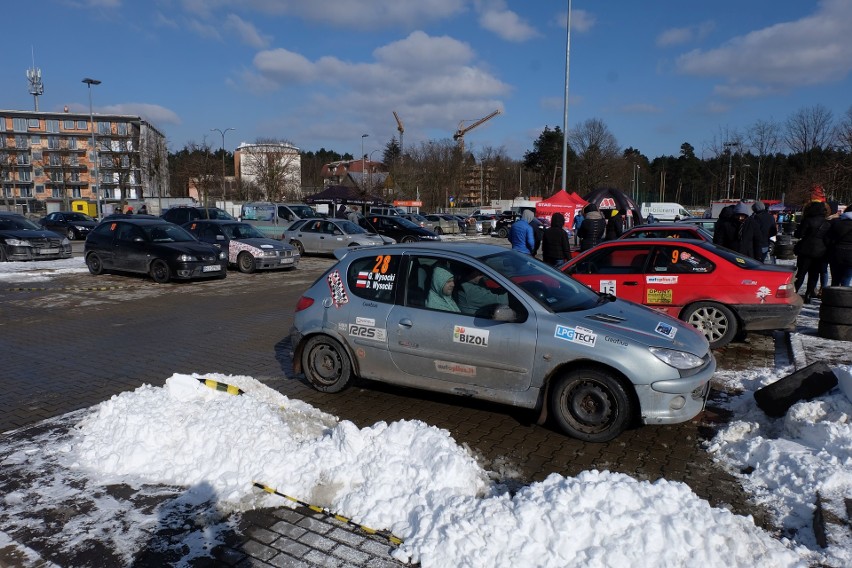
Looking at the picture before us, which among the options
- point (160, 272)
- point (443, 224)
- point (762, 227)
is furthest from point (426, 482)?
point (443, 224)

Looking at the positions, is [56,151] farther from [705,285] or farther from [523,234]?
[705,285]

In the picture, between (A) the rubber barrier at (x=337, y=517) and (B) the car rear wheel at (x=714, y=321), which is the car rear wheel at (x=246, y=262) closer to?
(B) the car rear wheel at (x=714, y=321)

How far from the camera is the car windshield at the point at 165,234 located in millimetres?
15891

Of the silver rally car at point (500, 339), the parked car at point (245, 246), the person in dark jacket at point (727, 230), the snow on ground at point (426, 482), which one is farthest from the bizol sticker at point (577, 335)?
the parked car at point (245, 246)

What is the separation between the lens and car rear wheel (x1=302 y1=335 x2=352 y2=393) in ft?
20.4

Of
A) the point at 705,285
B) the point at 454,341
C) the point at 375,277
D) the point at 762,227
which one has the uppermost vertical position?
the point at 762,227

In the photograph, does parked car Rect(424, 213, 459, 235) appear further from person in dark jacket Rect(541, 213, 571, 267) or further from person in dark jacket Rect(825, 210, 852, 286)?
person in dark jacket Rect(825, 210, 852, 286)

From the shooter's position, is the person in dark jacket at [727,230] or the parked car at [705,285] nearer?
the parked car at [705,285]

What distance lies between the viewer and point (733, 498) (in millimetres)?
4074

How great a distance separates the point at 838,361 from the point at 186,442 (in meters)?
7.25

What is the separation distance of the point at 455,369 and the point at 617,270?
4.16 metres

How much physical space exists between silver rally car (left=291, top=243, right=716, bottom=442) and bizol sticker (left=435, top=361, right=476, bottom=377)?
0.03 feet

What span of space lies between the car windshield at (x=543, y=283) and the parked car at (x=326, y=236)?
52.7ft

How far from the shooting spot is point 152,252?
15430mm
